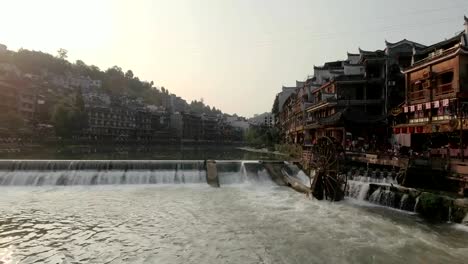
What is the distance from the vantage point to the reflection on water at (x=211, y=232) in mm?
11945

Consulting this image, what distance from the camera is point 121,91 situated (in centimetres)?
17138

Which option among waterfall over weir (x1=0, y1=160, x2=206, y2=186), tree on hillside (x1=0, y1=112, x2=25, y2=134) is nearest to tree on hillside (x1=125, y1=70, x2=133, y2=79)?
tree on hillside (x1=0, y1=112, x2=25, y2=134)

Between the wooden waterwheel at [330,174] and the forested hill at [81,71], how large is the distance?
11669 centimetres

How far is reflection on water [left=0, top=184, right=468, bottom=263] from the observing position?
470 inches

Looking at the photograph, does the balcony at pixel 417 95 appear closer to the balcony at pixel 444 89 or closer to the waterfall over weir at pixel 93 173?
the balcony at pixel 444 89

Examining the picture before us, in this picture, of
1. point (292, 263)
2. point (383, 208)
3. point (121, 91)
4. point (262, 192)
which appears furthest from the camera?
point (121, 91)

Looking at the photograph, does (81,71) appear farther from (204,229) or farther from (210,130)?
(204,229)

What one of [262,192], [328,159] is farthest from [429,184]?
[262,192]

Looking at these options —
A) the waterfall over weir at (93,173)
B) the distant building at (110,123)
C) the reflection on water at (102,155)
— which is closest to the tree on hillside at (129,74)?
the distant building at (110,123)

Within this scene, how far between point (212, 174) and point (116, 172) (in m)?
7.59

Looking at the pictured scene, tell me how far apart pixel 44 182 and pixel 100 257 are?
17.6 metres

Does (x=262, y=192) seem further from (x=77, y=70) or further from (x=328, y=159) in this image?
(x=77, y=70)

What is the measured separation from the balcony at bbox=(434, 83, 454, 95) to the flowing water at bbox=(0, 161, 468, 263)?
1305 centimetres

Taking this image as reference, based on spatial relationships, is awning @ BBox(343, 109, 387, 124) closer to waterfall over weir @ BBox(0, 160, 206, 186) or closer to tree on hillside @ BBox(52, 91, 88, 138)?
waterfall over weir @ BBox(0, 160, 206, 186)
